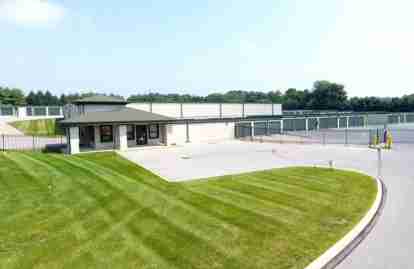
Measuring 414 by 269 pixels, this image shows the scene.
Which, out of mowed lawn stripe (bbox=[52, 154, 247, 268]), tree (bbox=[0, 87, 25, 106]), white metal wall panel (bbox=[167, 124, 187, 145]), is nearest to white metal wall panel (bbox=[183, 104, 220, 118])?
white metal wall panel (bbox=[167, 124, 187, 145])

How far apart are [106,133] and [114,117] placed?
1698 mm

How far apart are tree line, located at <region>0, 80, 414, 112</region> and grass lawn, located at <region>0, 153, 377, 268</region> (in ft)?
195

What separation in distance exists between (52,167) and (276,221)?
11276 millimetres

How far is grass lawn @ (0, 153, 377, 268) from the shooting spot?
227 inches

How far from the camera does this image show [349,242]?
21.5ft

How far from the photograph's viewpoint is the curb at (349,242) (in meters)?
5.69

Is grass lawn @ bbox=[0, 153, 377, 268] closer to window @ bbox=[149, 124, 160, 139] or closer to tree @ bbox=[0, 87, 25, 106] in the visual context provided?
window @ bbox=[149, 124, 160, 139]

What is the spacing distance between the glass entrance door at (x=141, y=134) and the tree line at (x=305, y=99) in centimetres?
4203

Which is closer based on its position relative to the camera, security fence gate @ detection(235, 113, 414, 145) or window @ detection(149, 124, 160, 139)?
window @ detection(149, 124, 160, 139)

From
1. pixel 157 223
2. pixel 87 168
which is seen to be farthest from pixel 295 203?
pixel 87 168

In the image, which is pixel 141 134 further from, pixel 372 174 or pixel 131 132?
pixel 372 174

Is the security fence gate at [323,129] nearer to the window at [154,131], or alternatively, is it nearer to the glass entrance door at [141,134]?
the window at [154,131]

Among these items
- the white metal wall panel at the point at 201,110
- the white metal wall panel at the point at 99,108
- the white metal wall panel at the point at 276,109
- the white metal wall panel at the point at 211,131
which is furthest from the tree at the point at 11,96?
the white metal wall panel at the point at 276,109

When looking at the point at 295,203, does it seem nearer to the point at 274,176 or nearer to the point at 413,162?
the point at 274,176
